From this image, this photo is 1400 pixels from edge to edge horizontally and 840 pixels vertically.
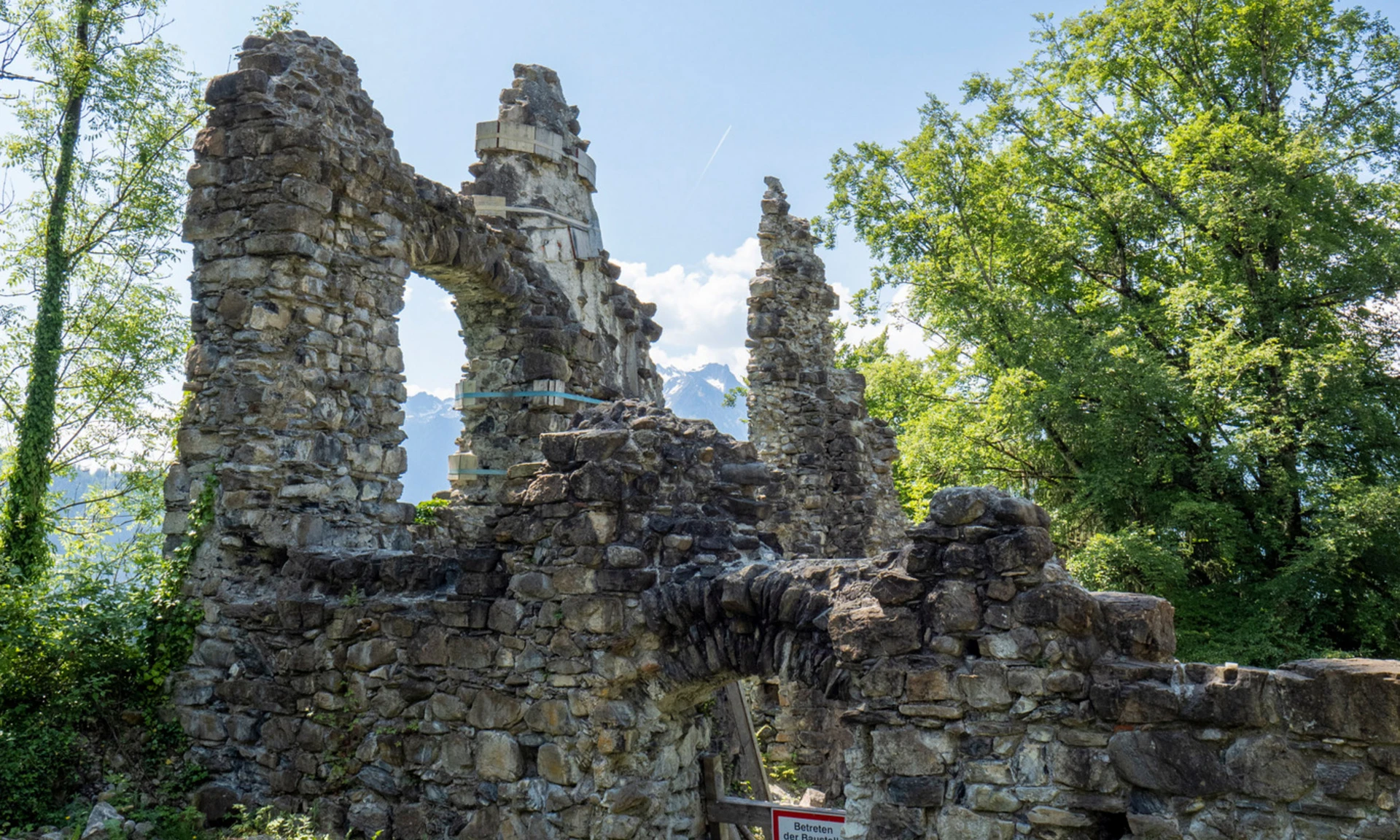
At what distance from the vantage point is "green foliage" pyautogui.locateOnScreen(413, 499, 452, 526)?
9.68 m

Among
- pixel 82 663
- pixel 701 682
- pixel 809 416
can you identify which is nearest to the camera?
pixel 701 682

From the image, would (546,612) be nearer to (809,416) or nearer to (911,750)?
(911,750)

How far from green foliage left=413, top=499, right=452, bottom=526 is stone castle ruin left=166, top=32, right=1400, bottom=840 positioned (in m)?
0.15

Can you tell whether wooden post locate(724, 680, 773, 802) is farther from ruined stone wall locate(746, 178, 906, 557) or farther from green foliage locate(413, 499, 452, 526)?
ruined stone wall locate(746, 178, 906, 557)

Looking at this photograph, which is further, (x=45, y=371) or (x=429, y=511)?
(x=45, y=371)

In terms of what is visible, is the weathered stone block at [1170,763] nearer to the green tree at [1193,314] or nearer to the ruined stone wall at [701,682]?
the ruined stone wall at [701,682]

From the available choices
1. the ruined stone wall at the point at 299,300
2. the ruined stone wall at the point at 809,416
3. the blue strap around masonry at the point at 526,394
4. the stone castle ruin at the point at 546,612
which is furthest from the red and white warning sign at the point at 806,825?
the ruined stone wall at the point at 809,416

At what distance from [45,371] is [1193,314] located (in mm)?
14688

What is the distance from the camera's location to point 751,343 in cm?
1302

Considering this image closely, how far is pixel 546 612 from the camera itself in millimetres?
5836

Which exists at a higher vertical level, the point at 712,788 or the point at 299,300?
the point at 299,300

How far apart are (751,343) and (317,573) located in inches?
287

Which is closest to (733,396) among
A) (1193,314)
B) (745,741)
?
(1193,314)

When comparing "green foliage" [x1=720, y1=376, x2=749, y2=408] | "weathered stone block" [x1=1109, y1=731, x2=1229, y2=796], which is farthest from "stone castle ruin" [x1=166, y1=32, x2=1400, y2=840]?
"green foliage" [x1=720, y1=376, x2=749, y2=408]
